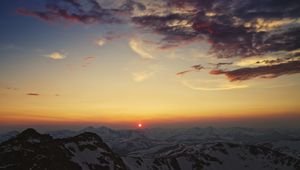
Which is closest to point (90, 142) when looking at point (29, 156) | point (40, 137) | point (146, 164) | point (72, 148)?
point (72, 148)

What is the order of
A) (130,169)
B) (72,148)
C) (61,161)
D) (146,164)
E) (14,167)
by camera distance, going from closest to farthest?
1. (14,167)
2. (61,161)
3. (72,148)
4. (130,169)
5. (146,164)

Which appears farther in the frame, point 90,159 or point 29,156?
point 90,159

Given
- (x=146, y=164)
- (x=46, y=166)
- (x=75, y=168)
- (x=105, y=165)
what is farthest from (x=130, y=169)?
(x=46, y=166)

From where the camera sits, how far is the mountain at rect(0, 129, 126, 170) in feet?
322

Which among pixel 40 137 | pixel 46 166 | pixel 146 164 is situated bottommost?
pixel 146 164

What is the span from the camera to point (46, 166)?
324 ft

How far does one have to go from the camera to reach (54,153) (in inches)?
4471

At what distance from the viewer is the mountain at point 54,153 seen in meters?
98.1

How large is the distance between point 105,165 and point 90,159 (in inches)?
274

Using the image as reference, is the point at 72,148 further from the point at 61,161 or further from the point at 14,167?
A: the point at 14,167

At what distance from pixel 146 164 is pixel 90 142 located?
63695 mm

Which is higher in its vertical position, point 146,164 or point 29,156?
point 29,156

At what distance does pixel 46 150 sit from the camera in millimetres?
111375

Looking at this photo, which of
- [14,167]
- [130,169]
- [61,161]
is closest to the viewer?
[14,167]
